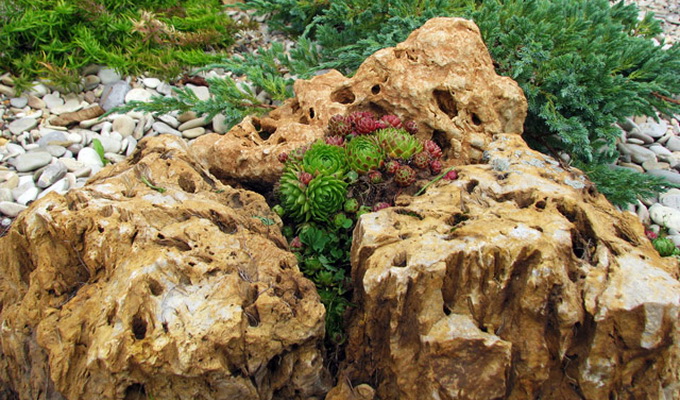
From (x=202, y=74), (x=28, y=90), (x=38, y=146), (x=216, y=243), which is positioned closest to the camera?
(x=216, y=243)

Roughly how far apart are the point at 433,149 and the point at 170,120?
2918 millimetres

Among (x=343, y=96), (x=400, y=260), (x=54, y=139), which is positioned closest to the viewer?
(x=400, y=260)

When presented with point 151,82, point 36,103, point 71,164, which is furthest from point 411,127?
point 36,103

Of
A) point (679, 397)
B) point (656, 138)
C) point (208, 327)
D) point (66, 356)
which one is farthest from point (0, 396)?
point (656, 138)

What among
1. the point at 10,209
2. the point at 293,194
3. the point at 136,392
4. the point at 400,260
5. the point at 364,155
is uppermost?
the point at 400,260

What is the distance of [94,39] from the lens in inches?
215

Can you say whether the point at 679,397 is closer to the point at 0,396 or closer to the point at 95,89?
the point at 0,396

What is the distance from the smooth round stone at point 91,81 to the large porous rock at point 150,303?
117 inches

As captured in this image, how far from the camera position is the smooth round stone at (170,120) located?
508 cm

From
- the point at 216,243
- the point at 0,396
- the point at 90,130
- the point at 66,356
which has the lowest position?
the point at 90,130

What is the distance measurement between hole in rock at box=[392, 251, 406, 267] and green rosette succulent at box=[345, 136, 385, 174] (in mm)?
975

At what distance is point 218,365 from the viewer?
85.3 inches

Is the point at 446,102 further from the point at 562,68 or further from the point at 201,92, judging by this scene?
the point at 201,92

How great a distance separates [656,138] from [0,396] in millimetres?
5978
